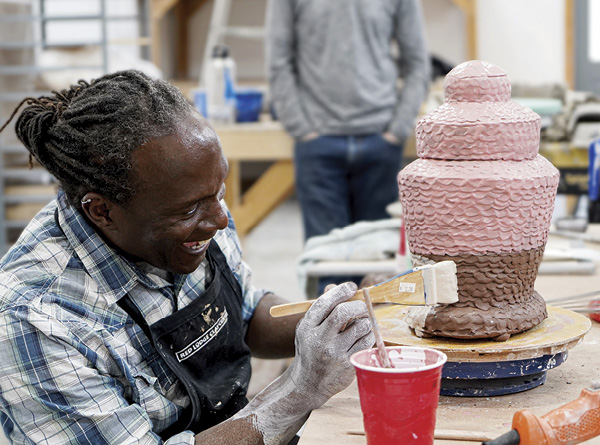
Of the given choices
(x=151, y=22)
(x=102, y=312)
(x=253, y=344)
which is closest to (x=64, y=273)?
(x=102, y=312)

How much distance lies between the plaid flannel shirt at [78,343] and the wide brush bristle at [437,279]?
A: 16.6 inches

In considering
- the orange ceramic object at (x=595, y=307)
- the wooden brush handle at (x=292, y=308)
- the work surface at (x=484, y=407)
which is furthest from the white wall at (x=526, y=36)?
the wooden brush handle at (x=292, y=308)

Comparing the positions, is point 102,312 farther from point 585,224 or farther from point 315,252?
point 585,224

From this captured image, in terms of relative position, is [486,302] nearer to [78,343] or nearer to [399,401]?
[399,401]

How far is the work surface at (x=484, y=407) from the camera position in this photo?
3.67ft

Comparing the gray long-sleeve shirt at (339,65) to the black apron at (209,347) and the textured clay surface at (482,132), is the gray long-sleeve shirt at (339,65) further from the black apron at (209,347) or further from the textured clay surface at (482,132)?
the textured clay surface at (482,132)

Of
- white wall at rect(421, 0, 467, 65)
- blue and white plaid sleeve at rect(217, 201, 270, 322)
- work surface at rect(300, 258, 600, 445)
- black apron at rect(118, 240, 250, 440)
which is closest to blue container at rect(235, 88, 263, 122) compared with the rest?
blue and white plaid sleeve at rect(217, 201, 270, 322)

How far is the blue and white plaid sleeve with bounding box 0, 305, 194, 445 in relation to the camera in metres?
1.14

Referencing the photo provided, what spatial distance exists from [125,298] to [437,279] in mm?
499

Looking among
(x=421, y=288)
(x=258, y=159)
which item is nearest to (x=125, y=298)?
(x=421, y=288)

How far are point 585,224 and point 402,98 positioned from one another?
118 centimetres

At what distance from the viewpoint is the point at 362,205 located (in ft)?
11.2

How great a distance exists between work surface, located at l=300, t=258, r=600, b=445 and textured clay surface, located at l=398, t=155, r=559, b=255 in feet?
0.75

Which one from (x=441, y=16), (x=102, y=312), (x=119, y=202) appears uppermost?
(x=441, y=16)
